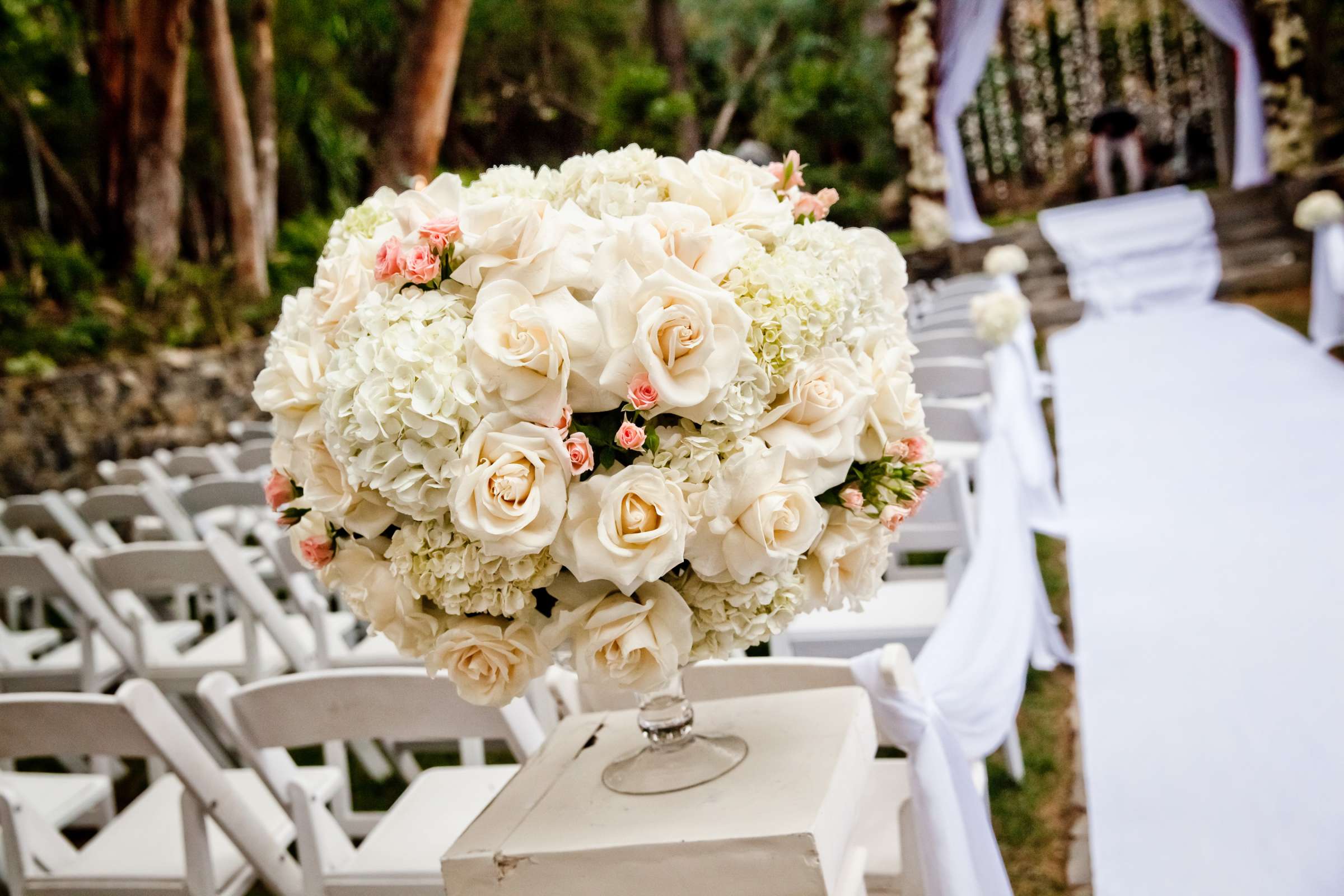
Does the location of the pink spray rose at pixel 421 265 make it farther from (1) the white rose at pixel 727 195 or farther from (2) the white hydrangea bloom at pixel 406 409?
(1) the white rose at pixel 727 195

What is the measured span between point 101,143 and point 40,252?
52.4 inches

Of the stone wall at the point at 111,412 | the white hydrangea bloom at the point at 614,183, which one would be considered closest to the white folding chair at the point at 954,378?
the white hydrangea bloom at the point at 614,183

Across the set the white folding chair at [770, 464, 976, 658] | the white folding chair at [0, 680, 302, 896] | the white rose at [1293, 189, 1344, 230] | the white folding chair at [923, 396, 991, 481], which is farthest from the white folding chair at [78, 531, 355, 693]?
the white rose at [1293, 189, 1344, 230]

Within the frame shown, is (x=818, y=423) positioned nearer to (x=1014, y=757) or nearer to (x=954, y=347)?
(x=1014, y=757)

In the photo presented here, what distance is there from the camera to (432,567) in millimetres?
1054

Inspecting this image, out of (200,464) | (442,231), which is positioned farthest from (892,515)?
(200,464)

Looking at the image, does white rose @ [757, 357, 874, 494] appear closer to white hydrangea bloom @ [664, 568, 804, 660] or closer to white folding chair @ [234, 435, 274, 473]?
white hydrangea bloom @ [664, 568, 804, 660]

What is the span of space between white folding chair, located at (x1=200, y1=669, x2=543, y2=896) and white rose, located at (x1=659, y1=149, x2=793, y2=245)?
95 centimetres

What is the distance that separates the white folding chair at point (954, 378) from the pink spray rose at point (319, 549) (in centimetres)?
388

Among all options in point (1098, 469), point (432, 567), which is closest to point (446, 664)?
point (432, 567)

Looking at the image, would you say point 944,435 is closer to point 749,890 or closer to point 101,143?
point 749,890

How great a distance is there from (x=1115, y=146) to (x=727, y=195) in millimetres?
14295

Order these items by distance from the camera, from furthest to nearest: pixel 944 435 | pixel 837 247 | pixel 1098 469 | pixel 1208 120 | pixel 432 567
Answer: pixel 1208 120 → pixel 1098 469 → pixel 944 435 → pixel 837 247 → pixel 432 567

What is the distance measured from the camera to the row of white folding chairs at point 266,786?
1.90 meters
